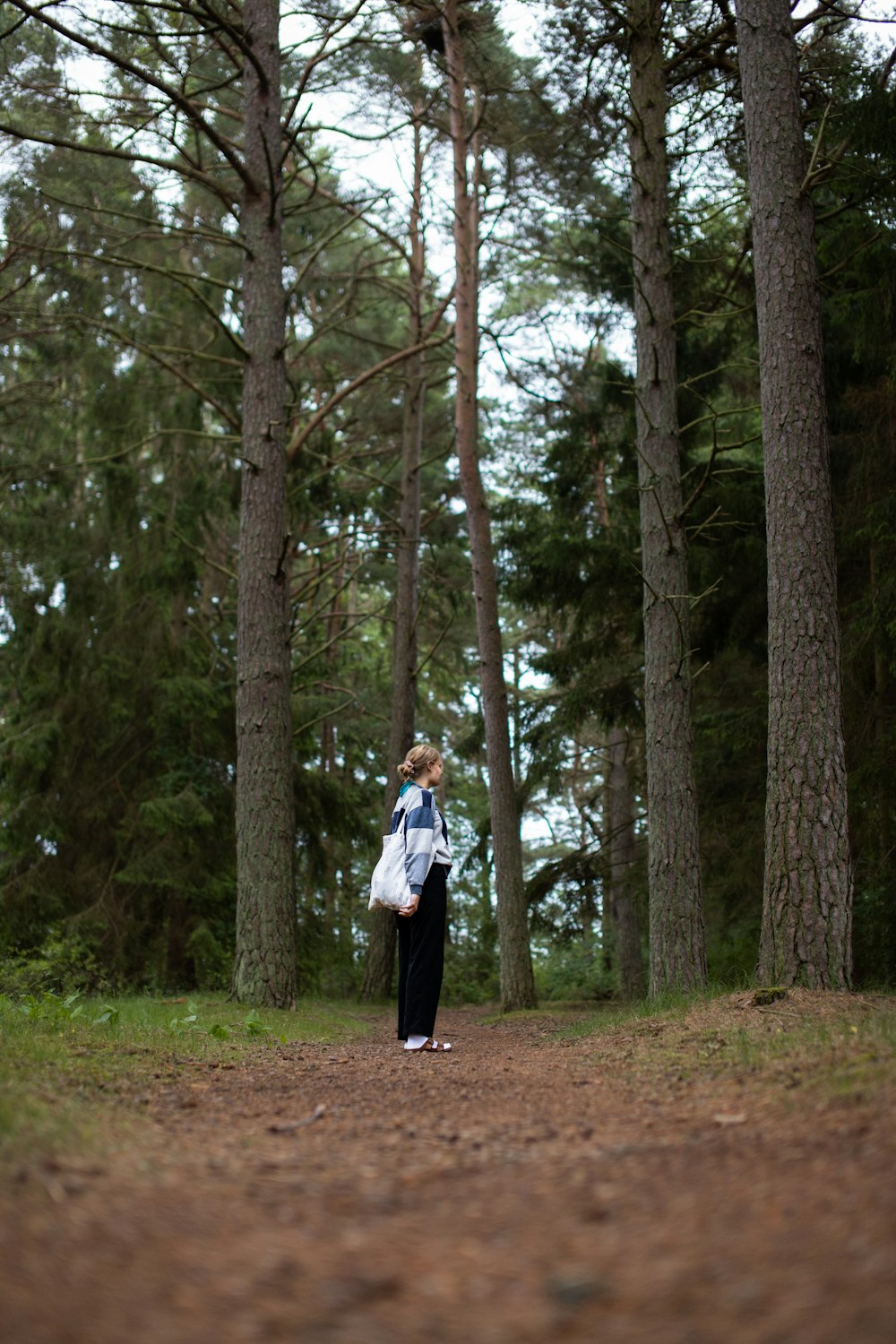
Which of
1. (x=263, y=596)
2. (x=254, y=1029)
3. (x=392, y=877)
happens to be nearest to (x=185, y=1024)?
(x=254, y=1029)

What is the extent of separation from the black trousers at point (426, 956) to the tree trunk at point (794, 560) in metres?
2.08

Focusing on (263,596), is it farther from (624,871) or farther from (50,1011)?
(624,871)

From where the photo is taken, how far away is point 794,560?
7.43 m

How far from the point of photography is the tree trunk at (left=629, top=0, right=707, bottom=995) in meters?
9.31

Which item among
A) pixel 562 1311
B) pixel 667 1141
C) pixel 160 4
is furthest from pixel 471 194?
pixel 562 1311

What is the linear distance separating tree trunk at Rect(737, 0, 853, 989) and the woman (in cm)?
209

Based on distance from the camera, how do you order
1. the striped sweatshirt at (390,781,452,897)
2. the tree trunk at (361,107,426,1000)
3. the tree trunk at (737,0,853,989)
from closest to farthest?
the tree trunk at (737,0,853,989)
the striped sweatshirt at (390,781,452,897)
the tree trunk at (361,107,426,1000)

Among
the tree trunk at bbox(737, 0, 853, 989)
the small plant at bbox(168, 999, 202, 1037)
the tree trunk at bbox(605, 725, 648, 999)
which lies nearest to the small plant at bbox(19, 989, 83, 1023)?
→ the small plant at bbox(168, 999, 202, 1037)

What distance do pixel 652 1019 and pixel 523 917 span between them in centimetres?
632

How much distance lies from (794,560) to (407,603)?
35.9 ft

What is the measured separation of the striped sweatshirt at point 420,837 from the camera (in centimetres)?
734

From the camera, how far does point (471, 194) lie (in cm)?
1527

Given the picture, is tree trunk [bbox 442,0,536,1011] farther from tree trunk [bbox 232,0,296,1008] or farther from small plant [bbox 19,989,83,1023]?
small plant [bbox 19,989,83,1023]

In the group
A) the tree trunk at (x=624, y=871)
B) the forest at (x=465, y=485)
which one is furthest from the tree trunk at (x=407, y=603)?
the tree trunk at (x=624, y=871)
